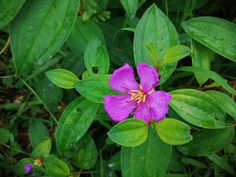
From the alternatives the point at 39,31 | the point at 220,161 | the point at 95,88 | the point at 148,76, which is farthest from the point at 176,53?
the point at 220,161

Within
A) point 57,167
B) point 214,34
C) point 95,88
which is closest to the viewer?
point 95,88

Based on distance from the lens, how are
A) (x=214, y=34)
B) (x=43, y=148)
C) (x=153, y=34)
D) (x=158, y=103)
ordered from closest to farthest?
1. (x=158, y=103)
2. (x=153, y=34)
3. (x=214, y=34)
4. (x=43, y=148)

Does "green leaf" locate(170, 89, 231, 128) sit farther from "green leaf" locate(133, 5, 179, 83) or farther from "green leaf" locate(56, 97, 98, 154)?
"green leaf" locate(56, 97, 98, 154)

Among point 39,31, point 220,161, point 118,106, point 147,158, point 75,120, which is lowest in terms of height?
point 220,161

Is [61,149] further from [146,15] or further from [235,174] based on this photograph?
[235,174]

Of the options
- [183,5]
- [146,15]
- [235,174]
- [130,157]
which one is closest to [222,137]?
[235,174]

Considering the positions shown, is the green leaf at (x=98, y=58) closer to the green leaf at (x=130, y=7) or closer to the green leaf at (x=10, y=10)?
the green leaf at (x=130, y=7)

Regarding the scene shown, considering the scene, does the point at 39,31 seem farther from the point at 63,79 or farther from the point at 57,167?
the point at 57,167
